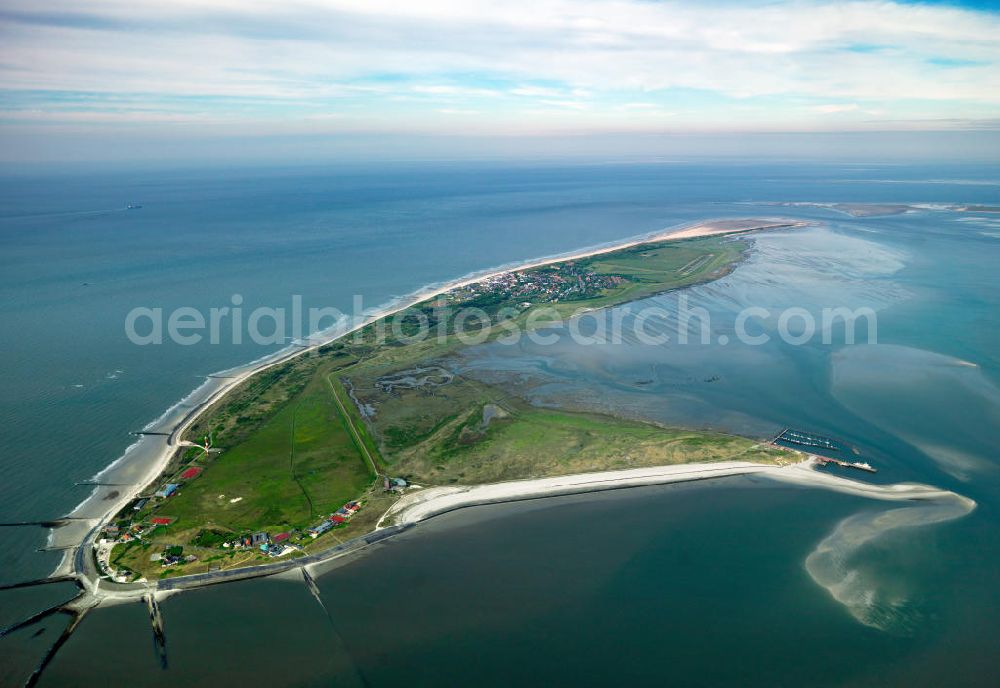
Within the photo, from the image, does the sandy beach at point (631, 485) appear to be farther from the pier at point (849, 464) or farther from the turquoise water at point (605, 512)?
the turquoise water at point (605, 512)

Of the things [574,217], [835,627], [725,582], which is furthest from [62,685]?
[574,217]

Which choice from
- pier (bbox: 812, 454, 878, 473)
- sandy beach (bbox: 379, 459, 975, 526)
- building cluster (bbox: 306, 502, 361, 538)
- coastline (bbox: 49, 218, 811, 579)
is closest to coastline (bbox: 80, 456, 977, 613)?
sandy beach (bbox: 379, 459, 975, 526)

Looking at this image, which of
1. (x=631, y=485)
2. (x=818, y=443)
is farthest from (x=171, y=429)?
(x=818, y=443)

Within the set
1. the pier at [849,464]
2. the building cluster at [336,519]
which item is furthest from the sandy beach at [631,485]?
the building cluster at [336,519]

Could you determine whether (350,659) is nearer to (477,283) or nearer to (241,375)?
(241,375)

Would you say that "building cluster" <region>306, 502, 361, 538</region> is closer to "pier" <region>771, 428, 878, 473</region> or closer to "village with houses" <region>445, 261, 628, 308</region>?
"pier" <region>771, 428, 878, 473</region>

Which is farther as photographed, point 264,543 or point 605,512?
point 605,512

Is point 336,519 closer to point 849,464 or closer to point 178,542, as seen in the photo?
point 178,542
